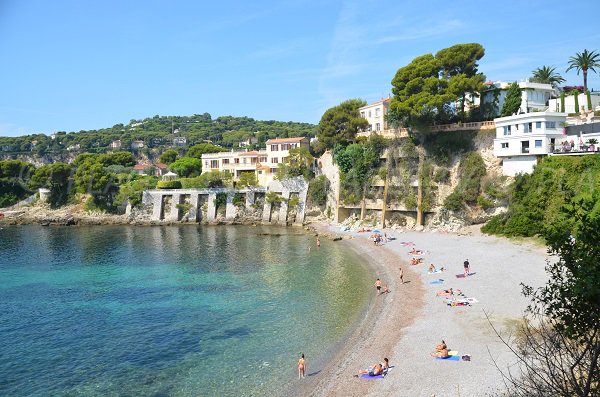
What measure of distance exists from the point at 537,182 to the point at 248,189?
4340 centimetres

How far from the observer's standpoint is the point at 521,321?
23.4 m

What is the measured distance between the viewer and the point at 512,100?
50.2 meters

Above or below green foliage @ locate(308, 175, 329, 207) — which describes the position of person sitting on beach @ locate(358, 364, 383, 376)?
below

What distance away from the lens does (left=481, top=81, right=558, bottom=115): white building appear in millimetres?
53750

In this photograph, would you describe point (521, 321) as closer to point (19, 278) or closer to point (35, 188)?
point (19, 278)

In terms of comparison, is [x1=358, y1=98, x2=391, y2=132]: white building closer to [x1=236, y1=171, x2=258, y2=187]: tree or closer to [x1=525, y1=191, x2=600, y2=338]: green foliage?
[x1=236, y1=171, x2=258, y2=187]: tree

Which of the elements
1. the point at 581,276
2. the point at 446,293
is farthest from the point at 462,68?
the point at 581,276

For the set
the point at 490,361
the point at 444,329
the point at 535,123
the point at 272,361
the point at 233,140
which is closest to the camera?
the point at 490,361

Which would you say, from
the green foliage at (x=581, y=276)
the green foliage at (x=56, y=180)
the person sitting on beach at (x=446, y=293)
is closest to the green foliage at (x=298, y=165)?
the person sitting on beach at (x=446, y=293)

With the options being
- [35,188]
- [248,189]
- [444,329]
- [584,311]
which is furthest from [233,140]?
[584,311]

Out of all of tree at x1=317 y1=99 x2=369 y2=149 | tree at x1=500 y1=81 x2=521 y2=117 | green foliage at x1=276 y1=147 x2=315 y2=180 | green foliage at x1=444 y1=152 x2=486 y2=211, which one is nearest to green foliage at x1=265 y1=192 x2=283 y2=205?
green foliage at x1=276 y1=147 x2=315 y2=180

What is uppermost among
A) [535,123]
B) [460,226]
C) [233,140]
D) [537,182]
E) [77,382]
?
[233,140]

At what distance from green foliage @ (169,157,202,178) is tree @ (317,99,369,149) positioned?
108ft

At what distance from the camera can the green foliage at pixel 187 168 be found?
301 ft
